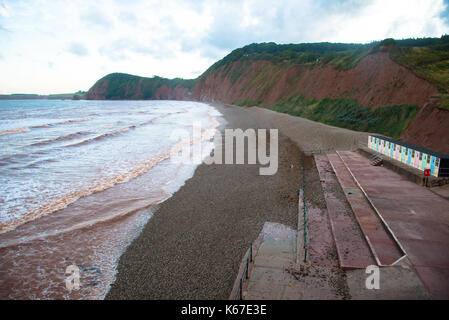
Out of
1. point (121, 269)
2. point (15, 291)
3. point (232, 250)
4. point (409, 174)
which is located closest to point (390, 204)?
point (409, 174)

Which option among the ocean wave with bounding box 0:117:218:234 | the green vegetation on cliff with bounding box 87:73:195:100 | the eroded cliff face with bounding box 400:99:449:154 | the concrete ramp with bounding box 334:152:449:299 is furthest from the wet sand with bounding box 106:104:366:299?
the green vegetation on cliff with bounding box 87:73:195:100

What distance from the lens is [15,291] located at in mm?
6723

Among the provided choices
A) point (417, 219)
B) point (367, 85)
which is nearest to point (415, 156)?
point (417, 219)

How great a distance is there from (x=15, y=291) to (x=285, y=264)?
256 inches

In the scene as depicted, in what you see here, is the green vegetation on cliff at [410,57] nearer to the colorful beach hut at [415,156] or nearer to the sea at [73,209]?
the colorful beach hut at [415,156]

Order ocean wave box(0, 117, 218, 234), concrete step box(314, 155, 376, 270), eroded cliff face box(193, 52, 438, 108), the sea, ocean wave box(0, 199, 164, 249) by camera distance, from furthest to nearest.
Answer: eroded cliff face box(193, 52, 438, 108), ocean wave box(0, 117, 218, 234), ocean wave box(0, 199, 164, 249), the sea, concrete step box(314, 155, 376, 270)

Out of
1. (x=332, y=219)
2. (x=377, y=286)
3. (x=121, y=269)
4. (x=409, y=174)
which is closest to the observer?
(x=377, y=286)

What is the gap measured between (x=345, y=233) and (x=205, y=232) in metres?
4.27

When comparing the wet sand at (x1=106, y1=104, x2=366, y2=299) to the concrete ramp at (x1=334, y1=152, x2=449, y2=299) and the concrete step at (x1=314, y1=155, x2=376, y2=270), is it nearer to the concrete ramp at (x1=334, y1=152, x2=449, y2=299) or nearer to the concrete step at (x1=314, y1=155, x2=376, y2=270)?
the concrete step at (x1=314, y1=155, x2=376, y2=270)

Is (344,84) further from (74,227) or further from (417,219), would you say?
(74,227)

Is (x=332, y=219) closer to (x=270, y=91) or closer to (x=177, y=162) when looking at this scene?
(x=177, y=162)

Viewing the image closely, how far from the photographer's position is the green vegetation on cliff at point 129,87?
178250 mm

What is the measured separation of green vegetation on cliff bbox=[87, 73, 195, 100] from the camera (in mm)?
178250

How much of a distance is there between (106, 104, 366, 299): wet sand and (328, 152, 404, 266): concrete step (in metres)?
2.09
